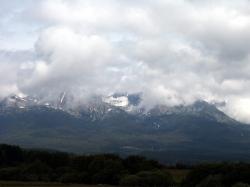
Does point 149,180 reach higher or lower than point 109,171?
lower

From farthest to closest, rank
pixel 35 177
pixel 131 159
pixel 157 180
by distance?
pixel 131 159 → pixel 35 177 → pixel 157 180

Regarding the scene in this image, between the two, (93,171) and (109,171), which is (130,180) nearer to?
(109,171)

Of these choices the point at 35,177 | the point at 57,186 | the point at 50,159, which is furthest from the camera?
the point at 50,159

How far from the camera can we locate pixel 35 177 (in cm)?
12431

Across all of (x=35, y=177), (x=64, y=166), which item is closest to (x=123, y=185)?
(x=35, y=177)

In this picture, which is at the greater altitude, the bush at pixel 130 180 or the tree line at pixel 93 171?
the tree line at pixel 93 171

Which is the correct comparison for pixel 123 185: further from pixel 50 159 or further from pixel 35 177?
pixel 50 159

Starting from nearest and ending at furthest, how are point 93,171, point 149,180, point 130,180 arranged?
point 130,180
point 149,180
point 93,171

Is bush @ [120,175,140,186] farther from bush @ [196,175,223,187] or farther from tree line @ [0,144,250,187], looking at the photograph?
bush @ [196,175,223,187]

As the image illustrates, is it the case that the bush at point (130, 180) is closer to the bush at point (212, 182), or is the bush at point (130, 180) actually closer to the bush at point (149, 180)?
the bush at point (149, 180)

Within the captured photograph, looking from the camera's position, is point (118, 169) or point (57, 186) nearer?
point (57, 186)

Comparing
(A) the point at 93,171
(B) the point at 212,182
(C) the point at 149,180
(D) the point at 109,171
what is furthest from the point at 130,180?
(A) the point at 93,171

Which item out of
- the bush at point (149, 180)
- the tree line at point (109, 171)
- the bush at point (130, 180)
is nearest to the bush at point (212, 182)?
the tree line at point (109, 171)

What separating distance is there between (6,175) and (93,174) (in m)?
19.7
